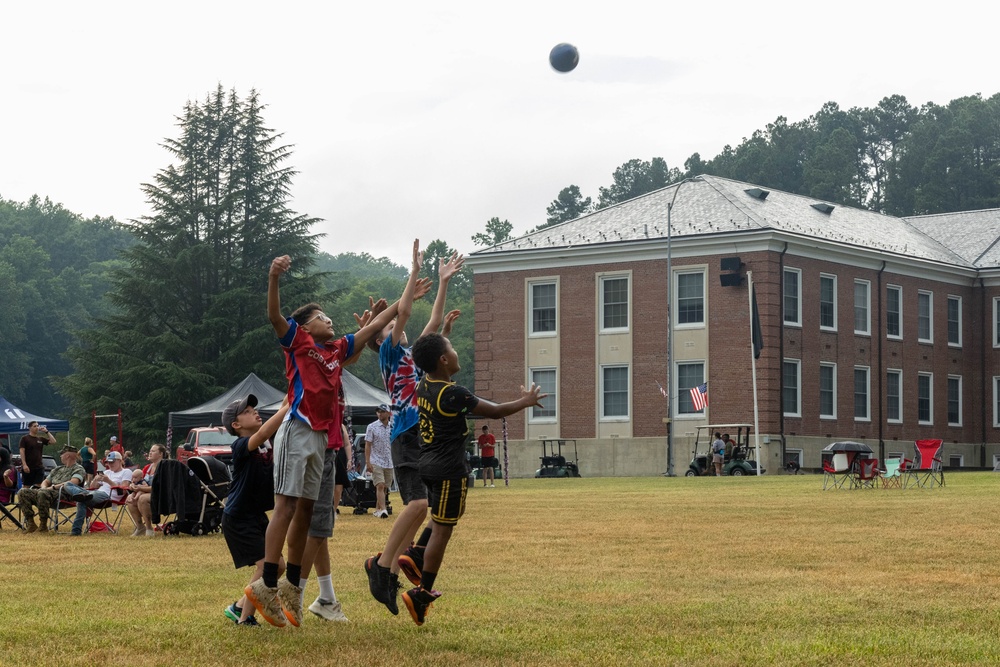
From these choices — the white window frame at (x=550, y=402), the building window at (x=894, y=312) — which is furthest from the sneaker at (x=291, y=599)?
the building window at (x=894, y=312)

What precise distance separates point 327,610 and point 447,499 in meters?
1.16

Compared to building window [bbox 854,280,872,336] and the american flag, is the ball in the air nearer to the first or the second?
the american flag

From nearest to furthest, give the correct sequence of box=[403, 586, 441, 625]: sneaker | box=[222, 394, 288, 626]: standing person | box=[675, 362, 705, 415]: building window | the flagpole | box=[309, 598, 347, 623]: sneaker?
box=[403, 586, 441, 625]: sneaker → box=[309, 598, 347, 623]: sneaker → box=[222, 394, 288, 626]: standing person → the flagpole → box=[675, 362, 705, 415]: building window

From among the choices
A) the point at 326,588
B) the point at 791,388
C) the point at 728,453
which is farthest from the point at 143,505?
the point at 791,388

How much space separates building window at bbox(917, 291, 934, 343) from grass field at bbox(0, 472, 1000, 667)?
43718 millimetres

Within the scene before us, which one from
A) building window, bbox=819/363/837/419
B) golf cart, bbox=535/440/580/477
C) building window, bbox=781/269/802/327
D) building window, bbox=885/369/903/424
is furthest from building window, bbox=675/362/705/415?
building window, bbox=885/369/903/424

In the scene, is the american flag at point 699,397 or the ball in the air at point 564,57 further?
the american flag at point 699,397

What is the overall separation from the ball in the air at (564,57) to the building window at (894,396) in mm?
29947

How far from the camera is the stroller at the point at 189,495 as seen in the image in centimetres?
2027

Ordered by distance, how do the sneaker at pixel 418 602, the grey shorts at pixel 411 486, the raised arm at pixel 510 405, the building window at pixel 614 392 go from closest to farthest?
1. the raised arm at pixel 510 405
2. the sneaker at pixel 418 602
3. the grey shorts at pixel 411 486
4. the building window at pixel 614 392

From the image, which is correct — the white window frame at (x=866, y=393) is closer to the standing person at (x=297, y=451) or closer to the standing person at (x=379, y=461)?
the standing person at (x=379, y=461)

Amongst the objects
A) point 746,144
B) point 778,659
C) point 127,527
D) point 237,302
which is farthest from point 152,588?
point 746,144

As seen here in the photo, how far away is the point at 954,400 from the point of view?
66.1 meters

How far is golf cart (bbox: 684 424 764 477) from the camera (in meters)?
52.2
